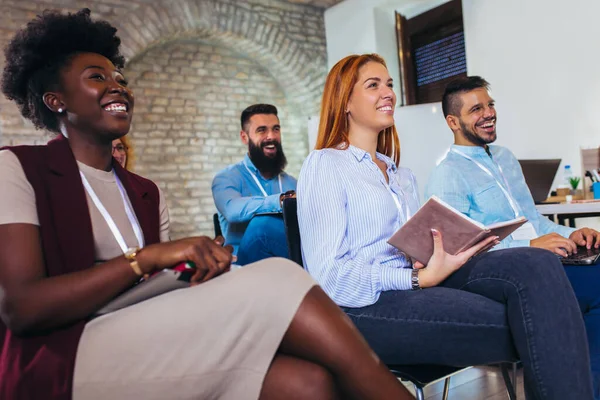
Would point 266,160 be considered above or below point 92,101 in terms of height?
below

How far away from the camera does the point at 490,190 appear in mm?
2244

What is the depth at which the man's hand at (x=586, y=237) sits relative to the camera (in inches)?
76.5

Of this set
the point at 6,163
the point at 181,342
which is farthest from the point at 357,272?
the point at 6,163

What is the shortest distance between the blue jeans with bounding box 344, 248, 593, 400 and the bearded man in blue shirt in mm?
428

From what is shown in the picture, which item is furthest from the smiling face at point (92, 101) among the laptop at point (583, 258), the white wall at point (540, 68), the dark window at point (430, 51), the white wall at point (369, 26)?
the dark window at point (430, 51)

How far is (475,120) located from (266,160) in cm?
181

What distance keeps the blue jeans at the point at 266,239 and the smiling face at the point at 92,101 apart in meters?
1.58

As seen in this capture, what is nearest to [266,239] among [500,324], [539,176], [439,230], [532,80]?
[439,230]

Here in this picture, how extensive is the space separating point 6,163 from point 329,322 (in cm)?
66

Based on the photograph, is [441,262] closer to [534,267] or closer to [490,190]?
[534,267]

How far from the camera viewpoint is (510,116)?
5.14 meters

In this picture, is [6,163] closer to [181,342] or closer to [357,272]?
[181,342]

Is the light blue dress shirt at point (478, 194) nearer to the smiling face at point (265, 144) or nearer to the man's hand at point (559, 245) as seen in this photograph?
the man's hand at point (559, 245)

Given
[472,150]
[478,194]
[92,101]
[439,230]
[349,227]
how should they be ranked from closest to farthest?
[92,101]
[439,230]
[349,227]
[478,194]
[472,150]
